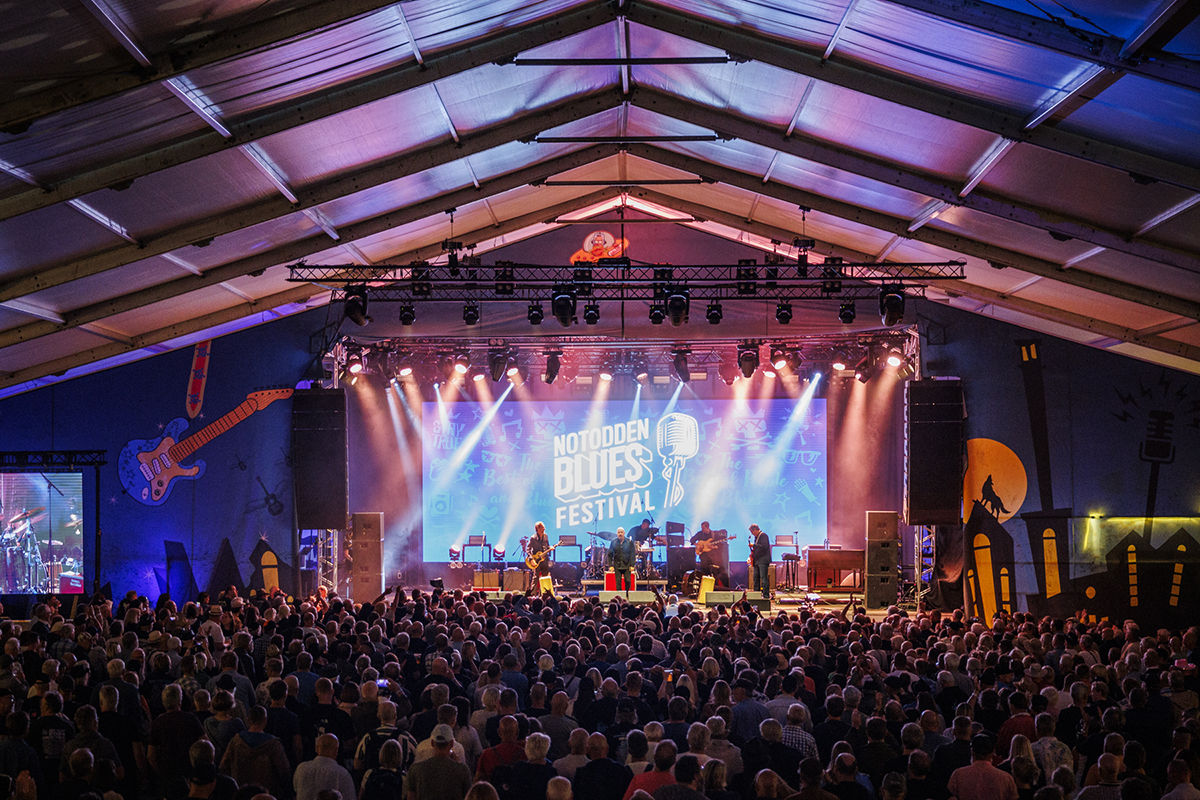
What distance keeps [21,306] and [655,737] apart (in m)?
9.66

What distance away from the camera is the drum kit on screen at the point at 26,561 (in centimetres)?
1527

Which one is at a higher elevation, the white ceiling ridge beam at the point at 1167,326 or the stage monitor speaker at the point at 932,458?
the white ceiling ridge beam at the point at 1167,326

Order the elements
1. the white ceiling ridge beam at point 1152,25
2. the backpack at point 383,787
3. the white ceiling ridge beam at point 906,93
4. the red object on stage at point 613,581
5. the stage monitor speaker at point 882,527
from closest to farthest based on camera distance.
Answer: the backpack at point 383,787, the white ceiling ridge beam at point 1152,25, the white ceiling ridge beam at point 906,93, the stage monitor speaker at point 882,527, the red object on stage at point 613,581

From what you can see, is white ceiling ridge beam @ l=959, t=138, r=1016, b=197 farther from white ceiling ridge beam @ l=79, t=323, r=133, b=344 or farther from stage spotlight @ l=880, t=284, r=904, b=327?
white ceiling ridge beam @ l=79, t=323, r=133, b=344

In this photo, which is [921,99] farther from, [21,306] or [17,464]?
[17,464]

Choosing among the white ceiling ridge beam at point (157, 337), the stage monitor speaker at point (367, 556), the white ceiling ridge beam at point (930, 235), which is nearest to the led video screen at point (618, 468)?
the stage monitor speaker at point (367, 556)

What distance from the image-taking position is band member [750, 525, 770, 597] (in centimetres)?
1714

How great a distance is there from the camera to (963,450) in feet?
55.2

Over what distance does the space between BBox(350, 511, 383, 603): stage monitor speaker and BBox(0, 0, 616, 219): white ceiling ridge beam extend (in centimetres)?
983

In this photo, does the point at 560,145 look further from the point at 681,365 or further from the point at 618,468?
the point at 618,468

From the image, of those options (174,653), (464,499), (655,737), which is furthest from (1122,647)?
(464,499)

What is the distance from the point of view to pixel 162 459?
54.9ft

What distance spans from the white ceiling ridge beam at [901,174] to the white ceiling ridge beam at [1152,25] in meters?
2.80

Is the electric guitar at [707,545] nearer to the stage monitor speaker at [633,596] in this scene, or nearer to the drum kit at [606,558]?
the drum kit at [606,558]
